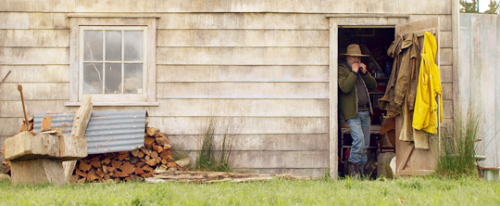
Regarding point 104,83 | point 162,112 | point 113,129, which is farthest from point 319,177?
point 104,83

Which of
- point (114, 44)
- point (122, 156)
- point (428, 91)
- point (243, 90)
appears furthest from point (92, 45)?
point (428, 91)

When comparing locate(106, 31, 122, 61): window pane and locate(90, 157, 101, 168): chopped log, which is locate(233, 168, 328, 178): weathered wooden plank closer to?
locate(90, 157, 101, 168): chopped log

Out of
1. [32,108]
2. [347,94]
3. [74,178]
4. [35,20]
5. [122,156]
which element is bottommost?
[74,178]

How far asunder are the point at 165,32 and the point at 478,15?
4243mm

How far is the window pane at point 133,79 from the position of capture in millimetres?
5738

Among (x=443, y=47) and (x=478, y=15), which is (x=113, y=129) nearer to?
(x=443, y=47)

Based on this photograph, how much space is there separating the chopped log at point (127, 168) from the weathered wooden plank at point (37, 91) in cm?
117

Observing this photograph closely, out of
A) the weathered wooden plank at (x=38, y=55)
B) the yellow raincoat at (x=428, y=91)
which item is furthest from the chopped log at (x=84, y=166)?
the yellow raincoat at (x=428, y=91)

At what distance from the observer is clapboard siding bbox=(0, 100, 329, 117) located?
18.5 feet

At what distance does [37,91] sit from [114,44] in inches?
43.5

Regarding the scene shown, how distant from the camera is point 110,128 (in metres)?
5.43

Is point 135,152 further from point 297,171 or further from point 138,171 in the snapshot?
point 297,171

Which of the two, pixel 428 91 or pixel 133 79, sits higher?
pixel 133 79

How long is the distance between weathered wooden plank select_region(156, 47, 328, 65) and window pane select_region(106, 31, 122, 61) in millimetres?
499
